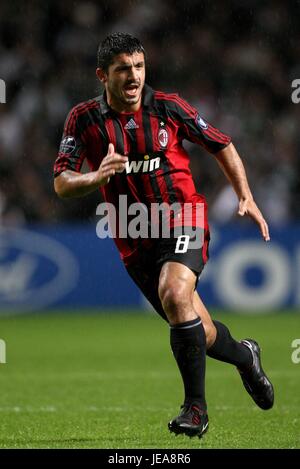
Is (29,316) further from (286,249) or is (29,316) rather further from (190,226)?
(190,226)

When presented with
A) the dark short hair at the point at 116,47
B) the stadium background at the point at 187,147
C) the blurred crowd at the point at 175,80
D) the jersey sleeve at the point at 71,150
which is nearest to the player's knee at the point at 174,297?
the jersey sleeve at the point at 71,150

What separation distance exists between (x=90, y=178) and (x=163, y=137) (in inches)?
30.5

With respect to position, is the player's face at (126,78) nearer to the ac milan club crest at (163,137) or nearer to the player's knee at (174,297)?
the ac milan club crest at (163,137)

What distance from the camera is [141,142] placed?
236 inches

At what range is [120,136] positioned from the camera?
5.99 metres

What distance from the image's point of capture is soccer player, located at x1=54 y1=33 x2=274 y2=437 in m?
5.70

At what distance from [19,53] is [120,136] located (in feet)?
33.4

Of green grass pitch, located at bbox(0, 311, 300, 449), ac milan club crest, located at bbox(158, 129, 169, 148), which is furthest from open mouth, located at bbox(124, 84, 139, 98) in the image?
green grass pitch, located at bbox(0, 311, 300, 449)

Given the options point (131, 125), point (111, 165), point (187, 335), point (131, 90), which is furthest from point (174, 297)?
point (131, 90)

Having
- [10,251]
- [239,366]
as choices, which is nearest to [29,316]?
[10,251]

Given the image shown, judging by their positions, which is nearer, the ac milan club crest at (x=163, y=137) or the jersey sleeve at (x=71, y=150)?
the jersey sleeve at (x=71, y=150)

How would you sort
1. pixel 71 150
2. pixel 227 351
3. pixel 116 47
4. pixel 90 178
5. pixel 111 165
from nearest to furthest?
pixel 111 165 → pixel 90 178 → pixel 116 47 → pixel 71 150 → pixel 227 351

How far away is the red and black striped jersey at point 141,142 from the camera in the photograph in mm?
5980

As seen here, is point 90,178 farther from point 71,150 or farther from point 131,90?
point 131,90
